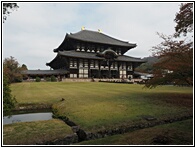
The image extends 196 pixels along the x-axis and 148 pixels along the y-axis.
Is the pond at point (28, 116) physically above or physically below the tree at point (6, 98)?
below

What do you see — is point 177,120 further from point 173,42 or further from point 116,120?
point 173,42

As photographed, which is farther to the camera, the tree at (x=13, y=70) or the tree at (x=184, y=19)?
the tree at (x=13, y=70)

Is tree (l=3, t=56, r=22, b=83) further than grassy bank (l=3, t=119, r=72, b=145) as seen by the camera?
Yes

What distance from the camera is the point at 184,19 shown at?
14.4 m

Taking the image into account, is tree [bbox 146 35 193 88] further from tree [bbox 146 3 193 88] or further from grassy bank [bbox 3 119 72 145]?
grassy bank [bbox 3 119 72 145]

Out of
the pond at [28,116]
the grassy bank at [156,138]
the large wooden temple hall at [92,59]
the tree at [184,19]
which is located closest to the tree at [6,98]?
the pond at [28,116]

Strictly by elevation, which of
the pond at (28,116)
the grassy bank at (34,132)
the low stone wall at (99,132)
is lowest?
the pond at (28,116)

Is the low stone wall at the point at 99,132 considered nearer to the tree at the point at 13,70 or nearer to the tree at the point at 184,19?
the tree at the point at 184,19

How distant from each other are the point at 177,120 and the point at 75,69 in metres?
32.0

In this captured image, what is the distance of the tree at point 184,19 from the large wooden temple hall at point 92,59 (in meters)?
25.2

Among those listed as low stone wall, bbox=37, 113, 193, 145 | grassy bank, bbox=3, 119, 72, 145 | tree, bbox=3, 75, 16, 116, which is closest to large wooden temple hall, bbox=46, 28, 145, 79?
tree, bbox=3, 75, 16, 116

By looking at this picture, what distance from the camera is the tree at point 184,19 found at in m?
13.6

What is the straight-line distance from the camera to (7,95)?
813 centimetres

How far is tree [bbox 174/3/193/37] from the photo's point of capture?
13.6m
